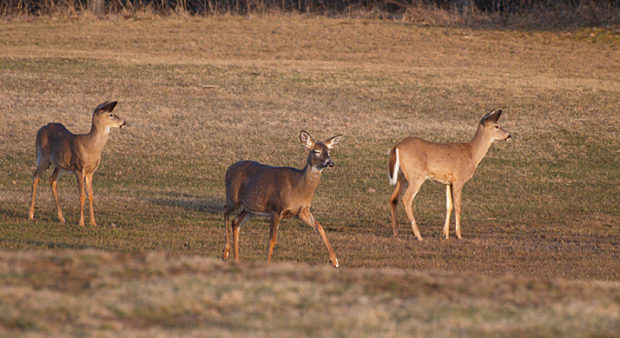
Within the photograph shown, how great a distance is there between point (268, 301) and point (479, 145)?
8.28 metres

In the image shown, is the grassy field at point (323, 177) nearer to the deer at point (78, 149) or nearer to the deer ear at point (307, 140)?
the deer at point (78, 149)

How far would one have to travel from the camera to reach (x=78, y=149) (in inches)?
476

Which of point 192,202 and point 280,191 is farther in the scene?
point 192,202

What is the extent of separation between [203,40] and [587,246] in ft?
72.6

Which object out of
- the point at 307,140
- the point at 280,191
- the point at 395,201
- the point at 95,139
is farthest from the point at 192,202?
the point at 280,191

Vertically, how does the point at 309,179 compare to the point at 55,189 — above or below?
above

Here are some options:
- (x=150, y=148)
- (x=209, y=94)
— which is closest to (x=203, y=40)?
(x=209, y=94)

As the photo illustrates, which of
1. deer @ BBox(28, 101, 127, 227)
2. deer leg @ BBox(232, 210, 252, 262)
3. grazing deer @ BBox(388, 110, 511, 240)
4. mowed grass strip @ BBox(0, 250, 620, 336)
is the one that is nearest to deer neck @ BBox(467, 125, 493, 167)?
grazing deer @ BBox(388, 110, 511, 240)

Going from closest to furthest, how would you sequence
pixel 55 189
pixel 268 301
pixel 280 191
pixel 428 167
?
pixel 268 301, pixel 280 191, pixel 55 189, pixel 428 167

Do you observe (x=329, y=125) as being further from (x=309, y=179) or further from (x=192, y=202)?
(x=309, y=179)

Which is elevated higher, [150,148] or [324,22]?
[324,22]

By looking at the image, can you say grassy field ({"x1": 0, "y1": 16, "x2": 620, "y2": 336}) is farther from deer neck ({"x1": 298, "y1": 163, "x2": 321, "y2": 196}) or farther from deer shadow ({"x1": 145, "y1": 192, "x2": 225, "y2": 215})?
deer neck ({"x1": 298, "y1": 163, "x2": 321, "y2": 196})

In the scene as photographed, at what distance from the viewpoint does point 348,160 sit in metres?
18.5

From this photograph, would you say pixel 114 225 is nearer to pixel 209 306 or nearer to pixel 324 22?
pixel 209 306
